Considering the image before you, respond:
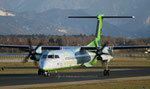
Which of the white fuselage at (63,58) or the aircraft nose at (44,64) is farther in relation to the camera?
the white fuselage at (63,58)

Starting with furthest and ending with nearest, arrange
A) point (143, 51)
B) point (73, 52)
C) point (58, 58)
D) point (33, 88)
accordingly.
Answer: point (143, 51) < point (73, 52) < point (58, 58) < point (33, 88)

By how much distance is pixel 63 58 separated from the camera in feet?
161

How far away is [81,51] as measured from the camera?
53875mm

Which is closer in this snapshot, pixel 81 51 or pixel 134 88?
pixel 134 88

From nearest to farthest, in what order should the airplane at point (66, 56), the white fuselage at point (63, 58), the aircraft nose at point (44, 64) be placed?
the aircraft nose at point (44, 64)
the white fuselage at point (63, 58)
the airplane at point (66, 56)

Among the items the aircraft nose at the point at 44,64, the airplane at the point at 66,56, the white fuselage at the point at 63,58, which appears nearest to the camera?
the aircraft nose at the point at 44,64

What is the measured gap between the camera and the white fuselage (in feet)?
154

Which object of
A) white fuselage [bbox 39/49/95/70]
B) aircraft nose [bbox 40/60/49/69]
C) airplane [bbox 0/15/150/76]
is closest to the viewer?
aircraft nose [bbox 40/60/49/69]

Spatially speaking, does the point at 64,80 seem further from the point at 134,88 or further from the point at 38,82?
the point at 134,88

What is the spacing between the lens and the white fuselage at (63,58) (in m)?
46.8

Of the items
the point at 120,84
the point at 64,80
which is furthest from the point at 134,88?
the point at 64,80

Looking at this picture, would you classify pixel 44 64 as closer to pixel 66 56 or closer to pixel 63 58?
pixel 63 58

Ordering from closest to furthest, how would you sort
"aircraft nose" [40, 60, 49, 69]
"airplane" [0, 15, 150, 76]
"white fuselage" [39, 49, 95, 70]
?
"aircraft nose" [40, 60, 49, 69], "white fuselage" [39, 49, 95, 70], "airplane" [0, 15, 150, 76]

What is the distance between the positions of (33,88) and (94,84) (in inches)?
245
